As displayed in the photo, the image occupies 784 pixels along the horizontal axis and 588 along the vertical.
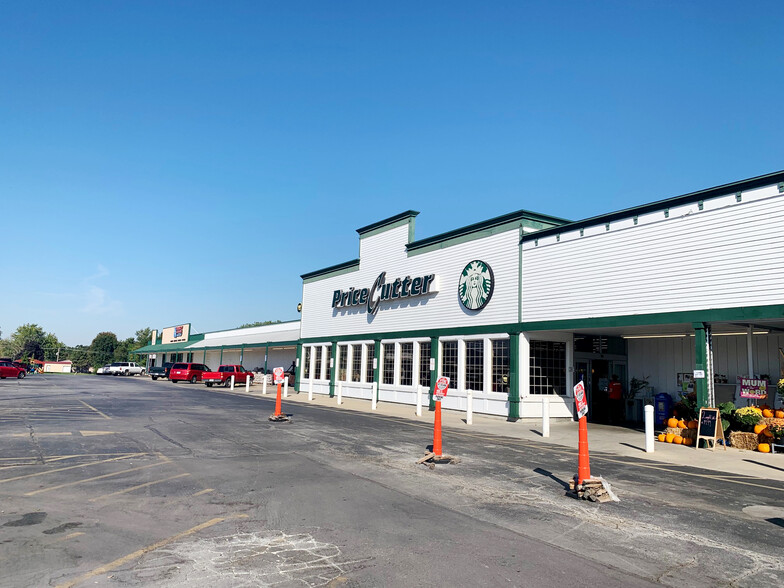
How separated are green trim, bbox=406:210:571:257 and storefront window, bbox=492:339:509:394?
4.65 metres

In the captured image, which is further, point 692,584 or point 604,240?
point 604,240

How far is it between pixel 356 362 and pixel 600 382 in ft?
48.4

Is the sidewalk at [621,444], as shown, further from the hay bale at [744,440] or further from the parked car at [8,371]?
the parked car at [8,371]

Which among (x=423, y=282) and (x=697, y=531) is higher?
(x=423, y=282)

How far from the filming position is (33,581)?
475 centimetres

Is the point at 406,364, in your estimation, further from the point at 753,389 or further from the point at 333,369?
the point at 753,389

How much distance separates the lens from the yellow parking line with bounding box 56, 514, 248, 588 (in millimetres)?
4832

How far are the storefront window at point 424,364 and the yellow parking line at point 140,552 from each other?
19633 millimetres

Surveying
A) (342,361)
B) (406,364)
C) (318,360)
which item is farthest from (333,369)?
(406,364)

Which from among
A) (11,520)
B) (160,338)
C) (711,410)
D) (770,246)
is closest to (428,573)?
(11,520)

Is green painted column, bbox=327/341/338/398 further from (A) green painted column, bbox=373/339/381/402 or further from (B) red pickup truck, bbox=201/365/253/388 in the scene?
(B) red pickup truck, bbox=201/365/253/388

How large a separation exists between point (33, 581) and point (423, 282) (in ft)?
73.5

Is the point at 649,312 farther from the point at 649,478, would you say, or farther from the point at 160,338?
the point at 160,338

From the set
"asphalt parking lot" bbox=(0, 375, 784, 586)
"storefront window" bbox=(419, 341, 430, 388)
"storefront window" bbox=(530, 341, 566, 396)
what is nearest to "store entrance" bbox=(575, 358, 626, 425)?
"storefront window" bbox=(530, 341, 566, 396)
